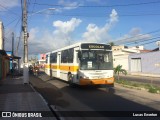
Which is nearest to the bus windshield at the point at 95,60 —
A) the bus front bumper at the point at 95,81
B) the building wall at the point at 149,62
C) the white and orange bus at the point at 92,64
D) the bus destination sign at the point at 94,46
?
Answer: the white and orange bus at the point at 92,64

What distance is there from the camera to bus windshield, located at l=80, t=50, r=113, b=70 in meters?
21.0

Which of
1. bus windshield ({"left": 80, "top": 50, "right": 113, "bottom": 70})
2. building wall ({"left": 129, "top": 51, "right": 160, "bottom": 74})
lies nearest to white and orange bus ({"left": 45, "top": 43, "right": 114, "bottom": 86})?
bus windshield ({"left": 80, "top": 50, "right": 113, "bottom": 70})

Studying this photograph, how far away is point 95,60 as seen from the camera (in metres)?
21.1

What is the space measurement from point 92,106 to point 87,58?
7503 millimetres

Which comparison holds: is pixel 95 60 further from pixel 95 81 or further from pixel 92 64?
pixel 95 81

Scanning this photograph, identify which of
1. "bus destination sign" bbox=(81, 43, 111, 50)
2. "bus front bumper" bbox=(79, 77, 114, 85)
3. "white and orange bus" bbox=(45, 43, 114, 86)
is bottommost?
"bus front bumper" bbox=(79, 77, 114, 85)

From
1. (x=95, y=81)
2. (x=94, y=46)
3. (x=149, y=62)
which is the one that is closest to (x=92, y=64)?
(x=95, y=81)

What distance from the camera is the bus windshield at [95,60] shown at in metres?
21.0

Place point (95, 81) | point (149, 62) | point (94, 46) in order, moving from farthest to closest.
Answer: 1. point (149, 62)
2. point (94, 46)
3. point (95, 81)

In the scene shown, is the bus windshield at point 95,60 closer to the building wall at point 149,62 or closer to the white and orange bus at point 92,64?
the white and orange bus at point 92,64

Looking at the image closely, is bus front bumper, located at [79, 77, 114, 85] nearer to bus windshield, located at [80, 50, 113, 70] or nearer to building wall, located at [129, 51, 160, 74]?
bus windshield, located at [80, 50, 113, 70]

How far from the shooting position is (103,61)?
2133cm

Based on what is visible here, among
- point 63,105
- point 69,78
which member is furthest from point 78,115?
point 69,78

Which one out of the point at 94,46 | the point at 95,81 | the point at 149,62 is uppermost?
the point at 94,46
